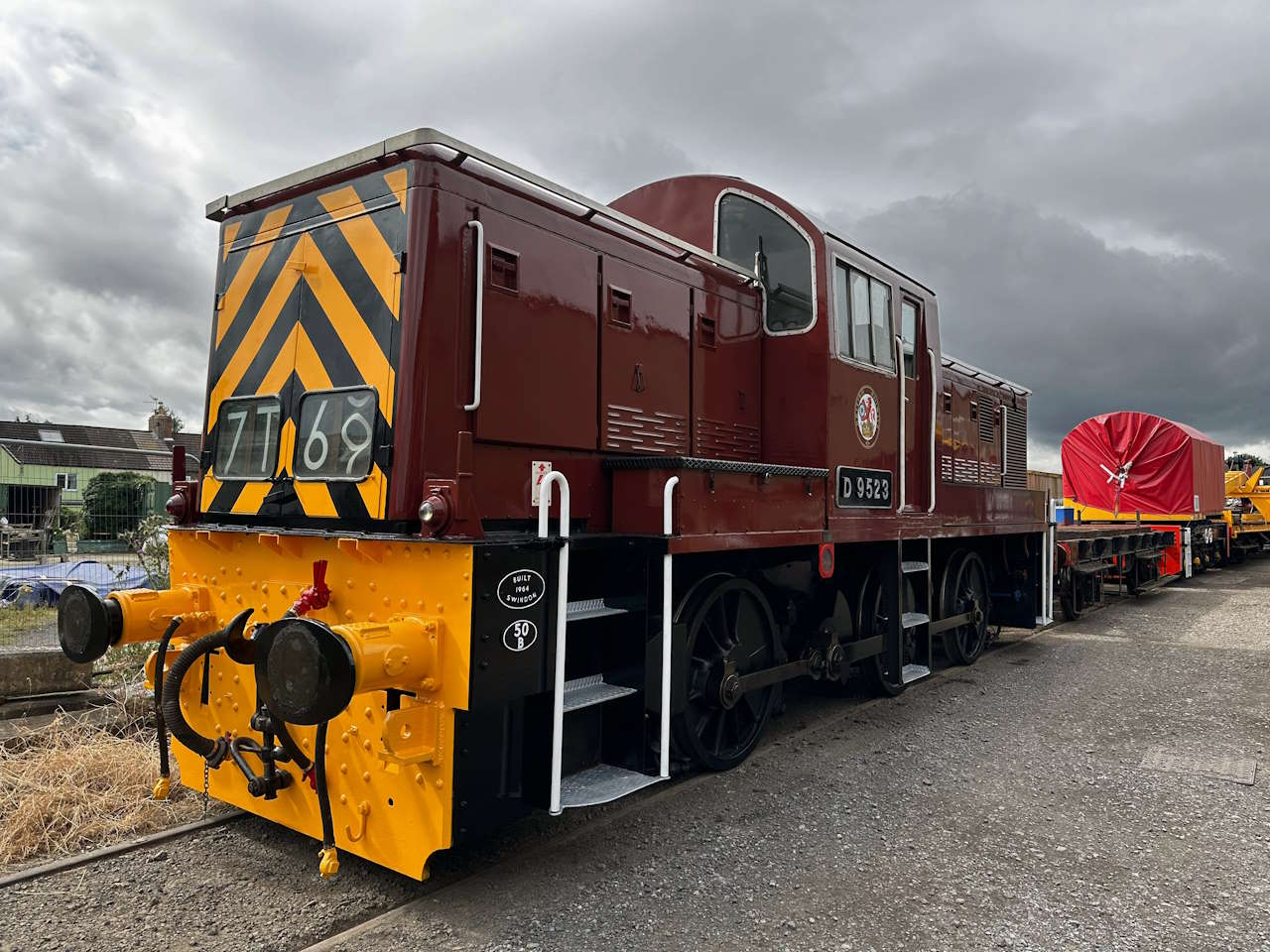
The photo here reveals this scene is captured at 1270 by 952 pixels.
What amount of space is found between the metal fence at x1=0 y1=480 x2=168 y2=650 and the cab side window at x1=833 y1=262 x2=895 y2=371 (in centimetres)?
A: 502

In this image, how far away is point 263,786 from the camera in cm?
346

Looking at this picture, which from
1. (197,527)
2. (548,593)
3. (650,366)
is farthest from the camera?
(650,366)

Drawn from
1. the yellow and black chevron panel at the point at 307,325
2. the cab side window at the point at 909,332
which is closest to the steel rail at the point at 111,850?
the yellow and black chevron panel at the point at 307,325

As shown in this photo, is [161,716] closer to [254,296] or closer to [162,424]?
[254,296]

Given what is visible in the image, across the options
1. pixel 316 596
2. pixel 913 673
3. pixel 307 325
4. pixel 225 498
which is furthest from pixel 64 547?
pixel 913 673

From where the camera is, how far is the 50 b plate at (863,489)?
536cm

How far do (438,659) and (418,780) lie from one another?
46cm

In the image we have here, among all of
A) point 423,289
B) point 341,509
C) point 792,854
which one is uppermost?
point 423,289

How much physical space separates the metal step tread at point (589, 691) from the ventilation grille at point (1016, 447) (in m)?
6.74

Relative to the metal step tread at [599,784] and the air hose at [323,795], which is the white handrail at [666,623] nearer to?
the metal step tread at [599,784]

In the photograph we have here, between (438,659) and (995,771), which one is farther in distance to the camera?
(995,771)

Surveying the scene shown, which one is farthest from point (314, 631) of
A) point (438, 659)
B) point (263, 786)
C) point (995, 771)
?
point (995, 771)

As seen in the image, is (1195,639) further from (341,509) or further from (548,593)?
(341,509)

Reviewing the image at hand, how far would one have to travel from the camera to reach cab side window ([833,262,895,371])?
18.0 ft
